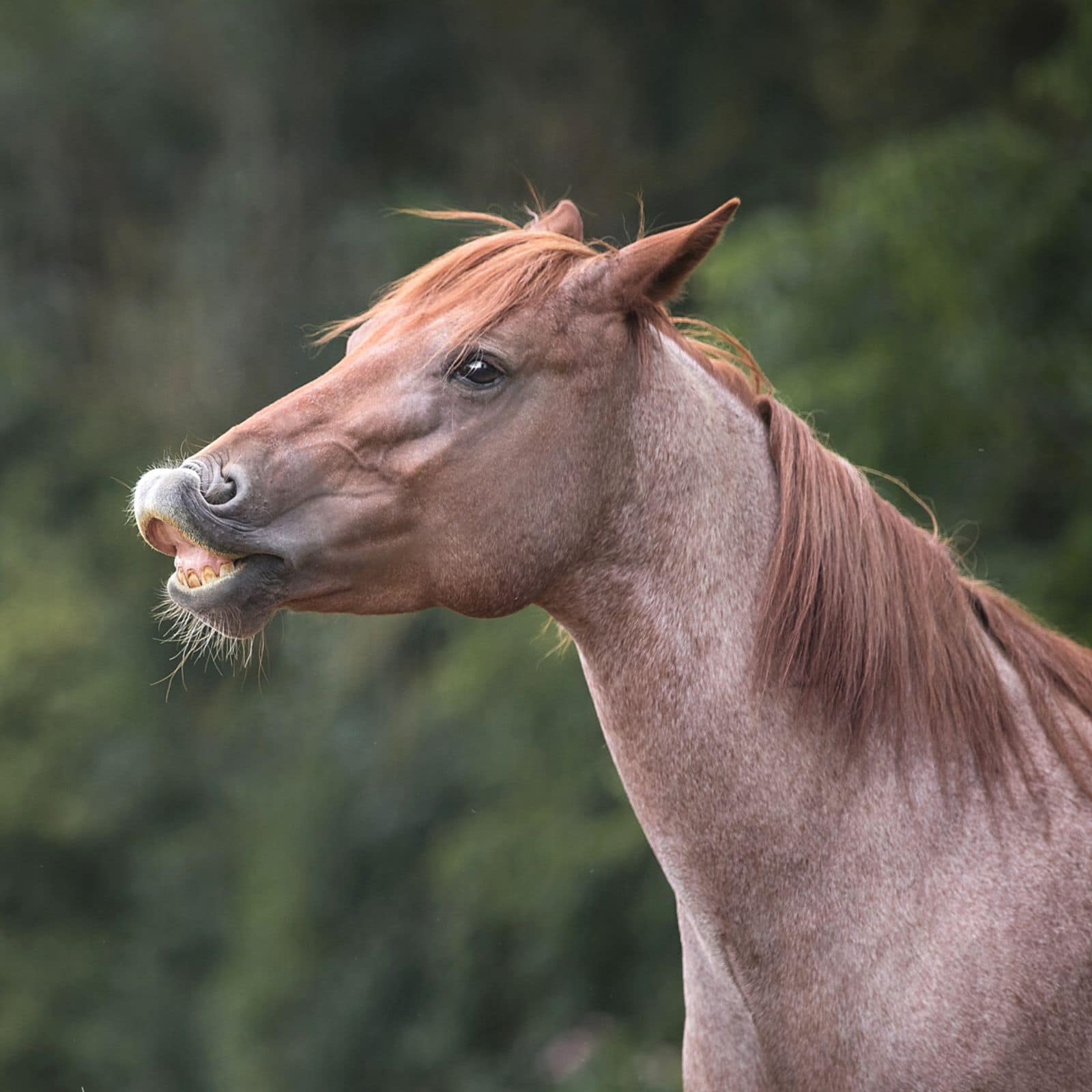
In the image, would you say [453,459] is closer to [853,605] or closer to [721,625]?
[721,625]

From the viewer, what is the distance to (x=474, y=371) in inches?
101

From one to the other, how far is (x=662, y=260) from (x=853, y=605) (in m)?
0.76

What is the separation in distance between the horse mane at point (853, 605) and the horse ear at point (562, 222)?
0.26 meters

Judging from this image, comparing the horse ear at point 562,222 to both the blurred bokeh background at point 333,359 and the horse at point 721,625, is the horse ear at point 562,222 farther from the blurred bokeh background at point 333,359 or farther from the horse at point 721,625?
the blurred bokeh background at point 333,359

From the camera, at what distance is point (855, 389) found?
23.5 feet

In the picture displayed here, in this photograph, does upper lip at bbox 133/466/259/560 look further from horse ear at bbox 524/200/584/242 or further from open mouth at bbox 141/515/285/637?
horse ear at bbox 524/200/584/242

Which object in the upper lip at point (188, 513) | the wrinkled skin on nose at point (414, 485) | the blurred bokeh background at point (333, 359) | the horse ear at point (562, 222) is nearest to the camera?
the upper lip at point (188, 513)

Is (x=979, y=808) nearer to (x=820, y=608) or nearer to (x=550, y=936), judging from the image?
(x=820, y=608)

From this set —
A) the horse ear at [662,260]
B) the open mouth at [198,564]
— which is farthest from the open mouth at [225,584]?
the horse ear at [662,260]

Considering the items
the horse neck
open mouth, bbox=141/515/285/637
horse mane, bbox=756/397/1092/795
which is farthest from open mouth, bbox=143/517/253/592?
horse mane, bbox=756/397/1092/795

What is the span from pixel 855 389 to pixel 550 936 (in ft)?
13.8

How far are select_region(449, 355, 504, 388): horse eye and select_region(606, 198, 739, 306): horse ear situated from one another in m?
0.30

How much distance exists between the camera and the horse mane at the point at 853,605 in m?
2.57

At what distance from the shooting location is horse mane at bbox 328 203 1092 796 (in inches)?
101
